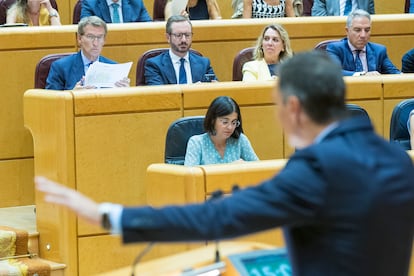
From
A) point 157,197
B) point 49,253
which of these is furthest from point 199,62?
point 157,197

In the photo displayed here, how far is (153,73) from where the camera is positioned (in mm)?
6375

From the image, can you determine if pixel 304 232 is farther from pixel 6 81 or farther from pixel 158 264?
pixel 6 81

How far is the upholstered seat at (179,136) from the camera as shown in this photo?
543 centimetres

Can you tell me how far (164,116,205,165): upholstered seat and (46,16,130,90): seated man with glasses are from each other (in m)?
0.86

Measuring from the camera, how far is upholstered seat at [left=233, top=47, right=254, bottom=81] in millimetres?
6777

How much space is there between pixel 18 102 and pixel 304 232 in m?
4.86

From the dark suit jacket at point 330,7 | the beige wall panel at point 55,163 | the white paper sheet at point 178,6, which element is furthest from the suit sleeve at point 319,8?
the beige wall panel at point 55,163

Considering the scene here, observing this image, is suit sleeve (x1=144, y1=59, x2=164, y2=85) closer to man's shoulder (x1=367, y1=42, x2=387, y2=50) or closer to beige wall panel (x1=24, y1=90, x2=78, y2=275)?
beige wall panel (x1=24, y1=90, x2=78, y2=275)

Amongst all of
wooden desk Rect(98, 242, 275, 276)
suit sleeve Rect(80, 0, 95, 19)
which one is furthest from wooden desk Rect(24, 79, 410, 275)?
wooden desk Rect(98, 242, 275, 276)

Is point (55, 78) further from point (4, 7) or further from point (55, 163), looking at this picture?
point (4, 7)

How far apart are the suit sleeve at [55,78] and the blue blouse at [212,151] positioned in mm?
1177

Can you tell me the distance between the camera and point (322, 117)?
183cm

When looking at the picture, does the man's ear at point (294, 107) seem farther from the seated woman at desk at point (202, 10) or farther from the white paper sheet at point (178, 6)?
the seated woman at desk at point (202, 10)

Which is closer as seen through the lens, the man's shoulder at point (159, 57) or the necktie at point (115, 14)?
the man's shoulder at point (159, 57)
